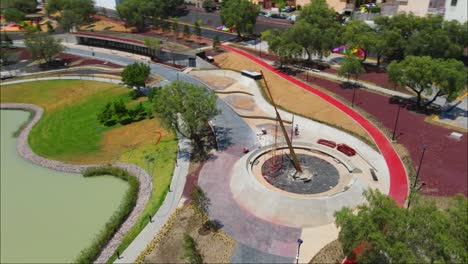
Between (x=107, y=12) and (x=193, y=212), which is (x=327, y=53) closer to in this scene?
(x=193, y=212)

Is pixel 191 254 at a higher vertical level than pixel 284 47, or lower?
lower

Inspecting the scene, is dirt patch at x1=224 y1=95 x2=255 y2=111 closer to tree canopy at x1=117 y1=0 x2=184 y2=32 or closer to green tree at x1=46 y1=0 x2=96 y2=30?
tree canopy at x1=117 y1=0 x2=184 y2=32

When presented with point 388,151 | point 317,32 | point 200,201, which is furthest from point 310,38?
point 200,201

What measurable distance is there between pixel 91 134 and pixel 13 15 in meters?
101

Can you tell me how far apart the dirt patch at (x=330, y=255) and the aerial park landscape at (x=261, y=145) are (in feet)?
0.90

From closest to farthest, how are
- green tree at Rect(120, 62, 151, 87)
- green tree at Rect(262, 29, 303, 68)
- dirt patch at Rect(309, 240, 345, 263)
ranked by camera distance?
dirt patch at Rect(309, 240, 345, 263) < green tree at Rect(120, 62, 151, 87) < green tree at Rect(262, 29, 303, 68)

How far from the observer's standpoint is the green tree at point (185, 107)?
47750 millimetres

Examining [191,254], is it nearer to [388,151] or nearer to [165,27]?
[388,151]

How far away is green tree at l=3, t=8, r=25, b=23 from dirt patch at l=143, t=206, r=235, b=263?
130514 millimetres

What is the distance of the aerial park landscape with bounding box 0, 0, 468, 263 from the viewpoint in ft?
110

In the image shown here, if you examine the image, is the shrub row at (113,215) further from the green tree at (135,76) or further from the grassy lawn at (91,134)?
the green tree at (135,76)

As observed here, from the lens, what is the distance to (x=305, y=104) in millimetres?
63750

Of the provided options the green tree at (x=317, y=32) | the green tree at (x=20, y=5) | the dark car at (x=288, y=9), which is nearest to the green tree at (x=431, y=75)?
the green tree at (x=317, y=32)

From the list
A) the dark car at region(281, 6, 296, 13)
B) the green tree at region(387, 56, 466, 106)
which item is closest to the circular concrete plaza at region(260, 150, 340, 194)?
the green tree at region(387, 56, 466, 106)
